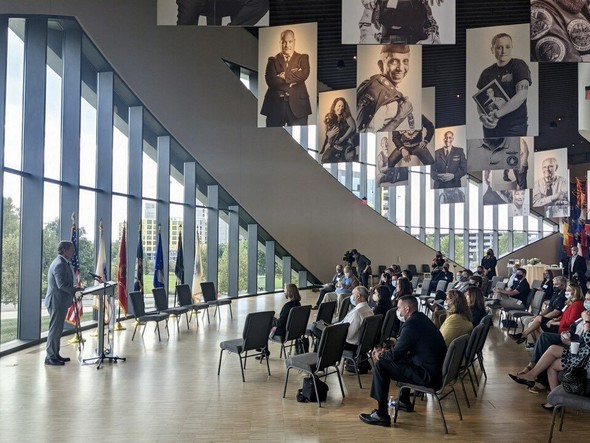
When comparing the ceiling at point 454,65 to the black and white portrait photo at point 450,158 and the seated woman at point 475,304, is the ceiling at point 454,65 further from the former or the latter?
the seated woman at point 475,304

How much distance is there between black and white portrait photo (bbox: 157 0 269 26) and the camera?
863cm

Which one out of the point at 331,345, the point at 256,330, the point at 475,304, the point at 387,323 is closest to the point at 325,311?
the point at 387,323

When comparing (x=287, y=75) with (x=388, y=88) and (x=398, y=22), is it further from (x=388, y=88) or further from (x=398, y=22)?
(x=398, y=22)

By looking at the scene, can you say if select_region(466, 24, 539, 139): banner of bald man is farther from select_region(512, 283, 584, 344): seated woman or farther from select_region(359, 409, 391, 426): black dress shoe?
select_region(359, 409, 391, 426): black dress shoe

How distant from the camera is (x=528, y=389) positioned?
6879 millimetres

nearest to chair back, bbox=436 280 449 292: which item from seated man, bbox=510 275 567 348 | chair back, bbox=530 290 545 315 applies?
chair back, bbox=530 290 545 315

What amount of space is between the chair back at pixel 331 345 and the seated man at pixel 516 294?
6438 mm

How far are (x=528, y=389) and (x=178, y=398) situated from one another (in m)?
4.08

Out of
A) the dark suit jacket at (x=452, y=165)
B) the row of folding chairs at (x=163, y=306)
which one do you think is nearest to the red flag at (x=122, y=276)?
the row of folding chairs at (x=163, y=306)

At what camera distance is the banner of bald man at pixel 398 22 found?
8305mm

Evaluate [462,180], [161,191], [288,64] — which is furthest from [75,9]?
[462,180]

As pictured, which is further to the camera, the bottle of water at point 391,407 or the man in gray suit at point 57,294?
the man in gray suit at point 57,294

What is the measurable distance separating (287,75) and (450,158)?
7.49 meters

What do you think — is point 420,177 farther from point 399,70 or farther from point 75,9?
point 75,9
